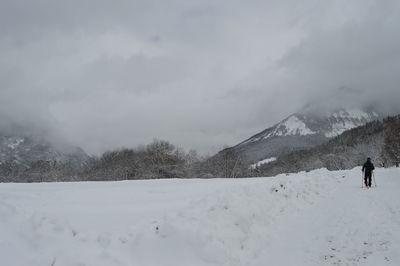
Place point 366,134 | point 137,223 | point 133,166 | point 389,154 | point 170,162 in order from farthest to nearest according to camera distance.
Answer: point 366,134, point 133,166, point 170,162, point 389,154, point 137,223

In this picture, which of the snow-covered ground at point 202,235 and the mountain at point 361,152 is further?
the mountain at point 361,152

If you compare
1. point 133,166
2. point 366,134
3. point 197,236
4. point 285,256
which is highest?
point 366,134

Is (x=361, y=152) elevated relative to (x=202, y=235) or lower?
elevated

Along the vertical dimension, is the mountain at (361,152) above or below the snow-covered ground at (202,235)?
above

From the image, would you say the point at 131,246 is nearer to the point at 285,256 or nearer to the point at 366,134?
the point at 285,256

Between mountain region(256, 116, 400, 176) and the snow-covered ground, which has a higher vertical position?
mountain region(256, 116, 400, 176)

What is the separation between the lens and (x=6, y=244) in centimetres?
742

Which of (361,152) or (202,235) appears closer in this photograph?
(202,235)

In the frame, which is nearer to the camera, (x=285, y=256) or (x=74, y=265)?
(x=74, y=265)

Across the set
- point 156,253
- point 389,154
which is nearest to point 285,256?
point 156,253

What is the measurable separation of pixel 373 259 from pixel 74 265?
673cm

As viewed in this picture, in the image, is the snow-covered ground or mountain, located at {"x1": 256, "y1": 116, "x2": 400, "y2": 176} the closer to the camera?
the snow-covered ground

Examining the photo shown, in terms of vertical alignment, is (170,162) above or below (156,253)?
above

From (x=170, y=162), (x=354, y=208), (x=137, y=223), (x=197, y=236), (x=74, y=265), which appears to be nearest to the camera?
(x=74, y=265)
